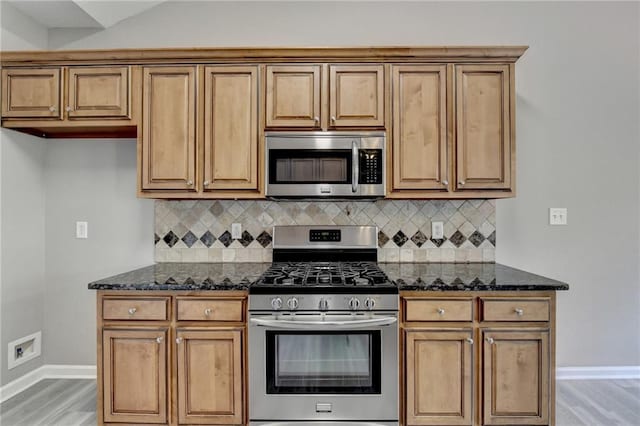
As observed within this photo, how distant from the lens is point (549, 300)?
1944mm

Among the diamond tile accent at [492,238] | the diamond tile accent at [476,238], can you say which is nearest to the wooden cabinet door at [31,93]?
the diamond tile accent at [476,238]

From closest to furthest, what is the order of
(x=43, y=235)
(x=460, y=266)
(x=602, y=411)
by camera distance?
(x=602, y=411) < (x=460, y=266) < (x=43, y=235)

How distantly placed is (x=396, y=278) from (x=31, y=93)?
2557mm

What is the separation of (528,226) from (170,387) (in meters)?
2.58

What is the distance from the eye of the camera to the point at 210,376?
1977 millimetres

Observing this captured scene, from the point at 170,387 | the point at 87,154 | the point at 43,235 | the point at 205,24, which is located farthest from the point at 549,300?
the point at 43,235

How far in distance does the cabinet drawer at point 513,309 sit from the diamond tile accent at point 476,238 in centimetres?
79

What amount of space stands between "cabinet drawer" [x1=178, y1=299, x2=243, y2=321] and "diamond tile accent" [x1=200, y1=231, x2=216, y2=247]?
31.1 inches

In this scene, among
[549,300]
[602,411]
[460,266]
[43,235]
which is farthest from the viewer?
[43,235]

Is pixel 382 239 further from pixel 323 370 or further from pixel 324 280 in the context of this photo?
pixel 323 370

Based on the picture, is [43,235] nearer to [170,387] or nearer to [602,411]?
[170,387]

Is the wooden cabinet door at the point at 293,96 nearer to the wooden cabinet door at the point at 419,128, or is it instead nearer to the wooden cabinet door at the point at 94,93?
the wooden cabinet door at the point at 419,128

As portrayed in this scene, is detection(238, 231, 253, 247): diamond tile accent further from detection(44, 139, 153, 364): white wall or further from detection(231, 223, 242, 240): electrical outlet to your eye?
detection(44, 139, 153, 364): white wall

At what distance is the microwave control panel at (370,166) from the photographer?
2314mm
